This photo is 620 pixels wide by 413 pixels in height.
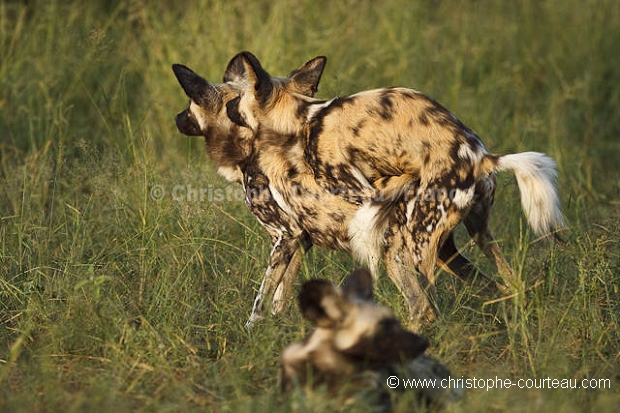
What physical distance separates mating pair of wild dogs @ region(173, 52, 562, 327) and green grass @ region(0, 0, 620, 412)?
0.61 ft

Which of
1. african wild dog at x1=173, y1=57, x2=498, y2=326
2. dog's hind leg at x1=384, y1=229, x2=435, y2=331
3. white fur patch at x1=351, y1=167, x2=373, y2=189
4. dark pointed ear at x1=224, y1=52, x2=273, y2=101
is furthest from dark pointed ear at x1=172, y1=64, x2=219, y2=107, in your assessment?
dog's hind leg at x1=384, y1=229, x2=435, y2=331

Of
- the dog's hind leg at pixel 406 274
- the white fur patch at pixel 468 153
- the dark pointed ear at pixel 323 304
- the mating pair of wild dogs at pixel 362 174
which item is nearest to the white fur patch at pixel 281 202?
the mating pair of wild dogs at pixel 362 174

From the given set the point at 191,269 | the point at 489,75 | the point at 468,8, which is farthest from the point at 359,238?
the point at 468,8

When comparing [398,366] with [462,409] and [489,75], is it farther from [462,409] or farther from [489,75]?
[489,75]

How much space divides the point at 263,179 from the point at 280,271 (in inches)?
16.4

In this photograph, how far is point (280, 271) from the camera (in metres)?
4.16

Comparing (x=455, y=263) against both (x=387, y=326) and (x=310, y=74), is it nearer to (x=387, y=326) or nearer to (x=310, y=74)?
(x=310, y=74)

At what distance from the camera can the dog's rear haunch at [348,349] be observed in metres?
2.98

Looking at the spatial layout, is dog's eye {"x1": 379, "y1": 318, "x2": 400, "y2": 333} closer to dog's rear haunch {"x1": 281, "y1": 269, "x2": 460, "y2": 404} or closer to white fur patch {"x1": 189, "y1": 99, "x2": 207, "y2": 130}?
dog's rear haunch {"x1": 281, "y1": 269, "x2": 460, "y2": 404}

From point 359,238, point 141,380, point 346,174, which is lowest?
point 141,380

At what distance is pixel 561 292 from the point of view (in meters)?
4.11

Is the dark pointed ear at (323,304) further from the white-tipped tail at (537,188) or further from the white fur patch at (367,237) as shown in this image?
the white-tipped tail at (537,188)

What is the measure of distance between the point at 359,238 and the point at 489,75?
3776mm

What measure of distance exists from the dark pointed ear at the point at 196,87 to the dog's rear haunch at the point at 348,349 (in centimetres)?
159
